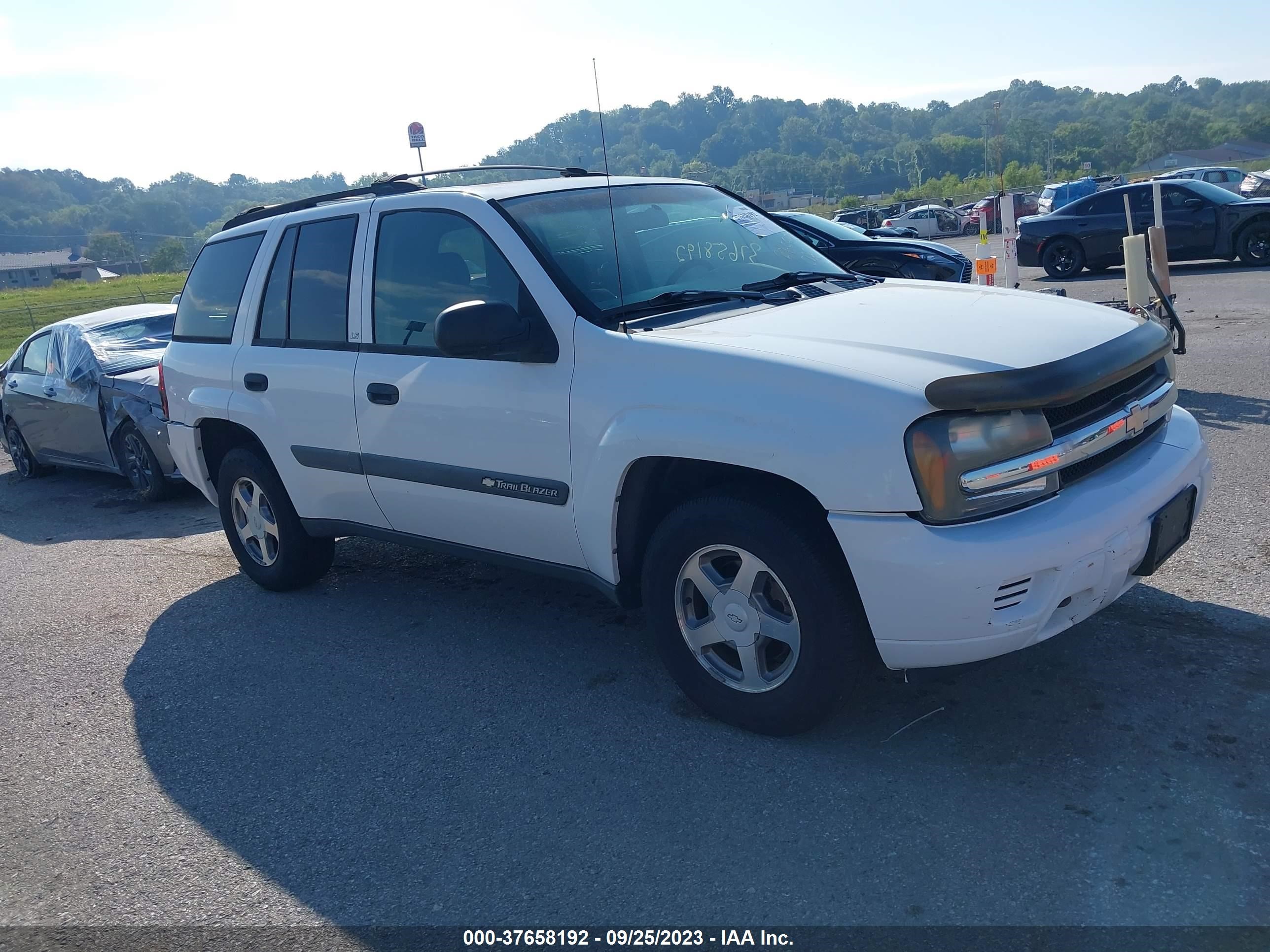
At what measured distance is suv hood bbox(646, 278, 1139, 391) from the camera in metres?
3.20

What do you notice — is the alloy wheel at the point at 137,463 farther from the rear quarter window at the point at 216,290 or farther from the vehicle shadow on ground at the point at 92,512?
the rear quarter window at the point at 216,290

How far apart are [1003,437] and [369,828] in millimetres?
2267

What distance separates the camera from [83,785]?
387 cm

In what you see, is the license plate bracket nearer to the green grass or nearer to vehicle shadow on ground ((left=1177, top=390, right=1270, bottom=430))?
vehicle shadow on ground ((left=1177, top=390, right=1270, bottom=430))

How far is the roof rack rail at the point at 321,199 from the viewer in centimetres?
488

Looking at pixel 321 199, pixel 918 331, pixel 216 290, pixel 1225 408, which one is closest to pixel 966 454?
pixel 918 331

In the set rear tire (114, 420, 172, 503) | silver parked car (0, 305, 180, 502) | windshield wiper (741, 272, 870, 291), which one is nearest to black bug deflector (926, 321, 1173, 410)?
windshield wiper (741, 272, 870, 291)

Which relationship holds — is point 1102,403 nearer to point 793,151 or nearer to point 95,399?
point 95,399

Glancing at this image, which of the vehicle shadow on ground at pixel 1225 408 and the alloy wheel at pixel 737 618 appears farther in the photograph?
the vehicle shadow on ground at pixel 1225 408

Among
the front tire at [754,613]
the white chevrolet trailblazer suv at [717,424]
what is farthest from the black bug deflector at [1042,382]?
the front tire at [754,613]

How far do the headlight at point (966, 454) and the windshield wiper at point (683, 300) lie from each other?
1.24 meters

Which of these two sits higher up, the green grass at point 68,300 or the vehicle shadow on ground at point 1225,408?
the green grass at point 68,300

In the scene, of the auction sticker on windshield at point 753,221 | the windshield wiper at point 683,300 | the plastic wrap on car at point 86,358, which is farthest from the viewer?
the plastic wrap on car at point 86,358

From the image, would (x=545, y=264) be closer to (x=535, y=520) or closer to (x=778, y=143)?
(x=535, y=520)
